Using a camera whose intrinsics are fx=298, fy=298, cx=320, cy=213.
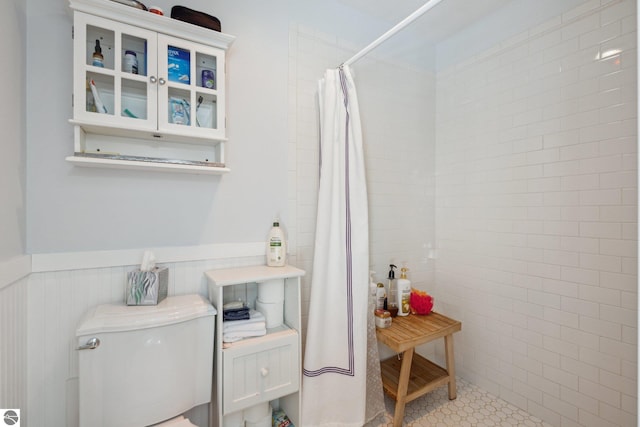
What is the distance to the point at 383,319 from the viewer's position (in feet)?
5.64

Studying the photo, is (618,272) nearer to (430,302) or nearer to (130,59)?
(430,302)

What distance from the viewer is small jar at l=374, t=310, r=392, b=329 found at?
5.63 feet

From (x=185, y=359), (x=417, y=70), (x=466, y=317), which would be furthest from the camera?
(x=417, y=70)

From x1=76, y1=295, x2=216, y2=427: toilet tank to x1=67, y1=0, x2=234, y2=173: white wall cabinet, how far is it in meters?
0.59

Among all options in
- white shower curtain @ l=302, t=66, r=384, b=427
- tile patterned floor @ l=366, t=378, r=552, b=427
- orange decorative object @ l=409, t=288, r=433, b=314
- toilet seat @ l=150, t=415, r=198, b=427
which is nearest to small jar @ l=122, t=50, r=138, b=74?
white shower curtain @ l=302, t=66, r=384, b=427

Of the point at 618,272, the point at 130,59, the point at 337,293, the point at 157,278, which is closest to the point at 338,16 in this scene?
the point at 130,59

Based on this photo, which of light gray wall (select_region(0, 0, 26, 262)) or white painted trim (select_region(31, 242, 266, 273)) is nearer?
light gray wall (select_region(0, 0, 26, 262))

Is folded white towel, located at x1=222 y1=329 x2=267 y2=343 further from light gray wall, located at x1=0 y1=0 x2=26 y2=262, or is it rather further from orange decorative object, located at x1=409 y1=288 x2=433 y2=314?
orange decorative object, located at x1=409 y1=288 x2=433 y2=314

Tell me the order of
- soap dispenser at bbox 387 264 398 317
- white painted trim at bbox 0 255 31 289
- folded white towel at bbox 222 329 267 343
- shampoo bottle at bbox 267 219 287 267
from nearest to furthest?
white painted trim at bbox 0 255 31 289 → folded white towel at bbox 222 329 267 343 → shampoo bottle at bbox 267 219 287 267 → soap dispenser at bbox 387 264 398 317

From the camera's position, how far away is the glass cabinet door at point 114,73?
3.58ft

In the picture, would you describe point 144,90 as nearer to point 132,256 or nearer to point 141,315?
point 132,256

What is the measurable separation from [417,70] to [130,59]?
1.84m

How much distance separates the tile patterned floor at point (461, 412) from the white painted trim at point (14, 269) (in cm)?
172

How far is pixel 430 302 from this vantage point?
75.7 inches
